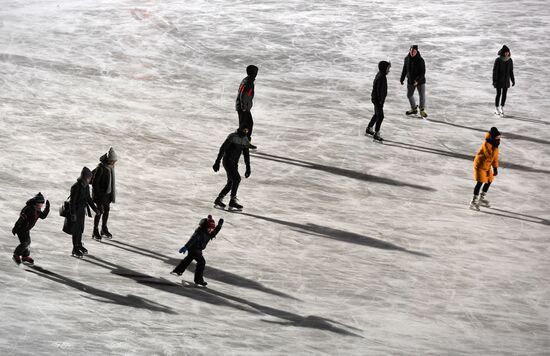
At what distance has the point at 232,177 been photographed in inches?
641

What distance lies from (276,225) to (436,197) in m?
3.37

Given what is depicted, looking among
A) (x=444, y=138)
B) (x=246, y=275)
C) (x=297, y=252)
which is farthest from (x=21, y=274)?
(x=444, y=138)

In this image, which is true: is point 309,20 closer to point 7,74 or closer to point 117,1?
point 117,1

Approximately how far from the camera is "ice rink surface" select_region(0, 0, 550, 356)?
500 inches

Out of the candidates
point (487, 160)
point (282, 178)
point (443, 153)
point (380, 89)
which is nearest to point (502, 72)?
point (443, 153)

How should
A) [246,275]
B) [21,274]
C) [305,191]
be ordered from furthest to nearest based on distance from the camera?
[305,191] < [246,275] < [21,274]

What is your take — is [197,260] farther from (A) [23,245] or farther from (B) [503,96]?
(B) [503,96]

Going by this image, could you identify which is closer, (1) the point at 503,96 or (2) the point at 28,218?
(2) the point at 28,218

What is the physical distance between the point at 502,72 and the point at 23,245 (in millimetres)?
12594

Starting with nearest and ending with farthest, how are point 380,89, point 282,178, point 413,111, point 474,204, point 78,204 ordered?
point 78,204 → point 474,204 → point 282,178 → point 380,89 → point 413,111

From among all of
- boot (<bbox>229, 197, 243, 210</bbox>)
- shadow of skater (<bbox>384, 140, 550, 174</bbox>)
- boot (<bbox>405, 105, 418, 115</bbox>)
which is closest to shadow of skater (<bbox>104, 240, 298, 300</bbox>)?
boot (<bbox>229, 197, 243, 210</bbox>)

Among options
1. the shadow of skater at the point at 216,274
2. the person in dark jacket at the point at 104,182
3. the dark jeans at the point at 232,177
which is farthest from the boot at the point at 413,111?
the person in dark jacket at the point at 104,182

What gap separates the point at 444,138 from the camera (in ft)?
71.8

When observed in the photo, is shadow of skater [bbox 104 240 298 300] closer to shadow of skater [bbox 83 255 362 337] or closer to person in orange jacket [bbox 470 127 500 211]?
shadow of skater [bbox 83 255 362 337]
